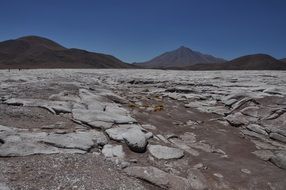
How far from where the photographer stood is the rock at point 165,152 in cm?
484

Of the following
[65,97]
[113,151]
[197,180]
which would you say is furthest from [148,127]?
[65,97]

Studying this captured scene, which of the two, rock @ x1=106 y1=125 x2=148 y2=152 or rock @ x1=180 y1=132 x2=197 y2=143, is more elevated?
rock @ x1=106 y1=125 x2=148 y2=152

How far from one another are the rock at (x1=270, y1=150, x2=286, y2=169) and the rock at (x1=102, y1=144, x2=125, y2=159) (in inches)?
112

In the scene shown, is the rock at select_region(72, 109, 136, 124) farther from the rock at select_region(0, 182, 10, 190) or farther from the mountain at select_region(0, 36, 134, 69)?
the mountain at select_region(0, 36, 134, 69)

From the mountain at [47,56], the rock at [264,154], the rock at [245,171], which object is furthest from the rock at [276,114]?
the mountain at [47,56]

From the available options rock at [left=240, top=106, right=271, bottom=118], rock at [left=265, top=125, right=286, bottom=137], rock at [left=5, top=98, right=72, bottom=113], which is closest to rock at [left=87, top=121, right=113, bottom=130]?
rock at [left=5, top=98, right=72, bottom=113]

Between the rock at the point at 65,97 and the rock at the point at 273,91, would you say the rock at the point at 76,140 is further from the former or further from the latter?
the rock at the point at 273,91

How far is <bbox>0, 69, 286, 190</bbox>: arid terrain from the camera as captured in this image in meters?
3.78

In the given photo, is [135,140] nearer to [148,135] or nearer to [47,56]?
[148,135]

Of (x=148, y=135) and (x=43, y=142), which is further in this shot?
(x=148, y=135)

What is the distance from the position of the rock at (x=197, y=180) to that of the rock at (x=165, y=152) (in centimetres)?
53

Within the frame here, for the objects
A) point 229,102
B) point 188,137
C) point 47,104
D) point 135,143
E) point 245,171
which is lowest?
point 245,171

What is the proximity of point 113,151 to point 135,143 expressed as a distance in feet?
1.60

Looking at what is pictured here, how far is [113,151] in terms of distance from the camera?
15.2ft
